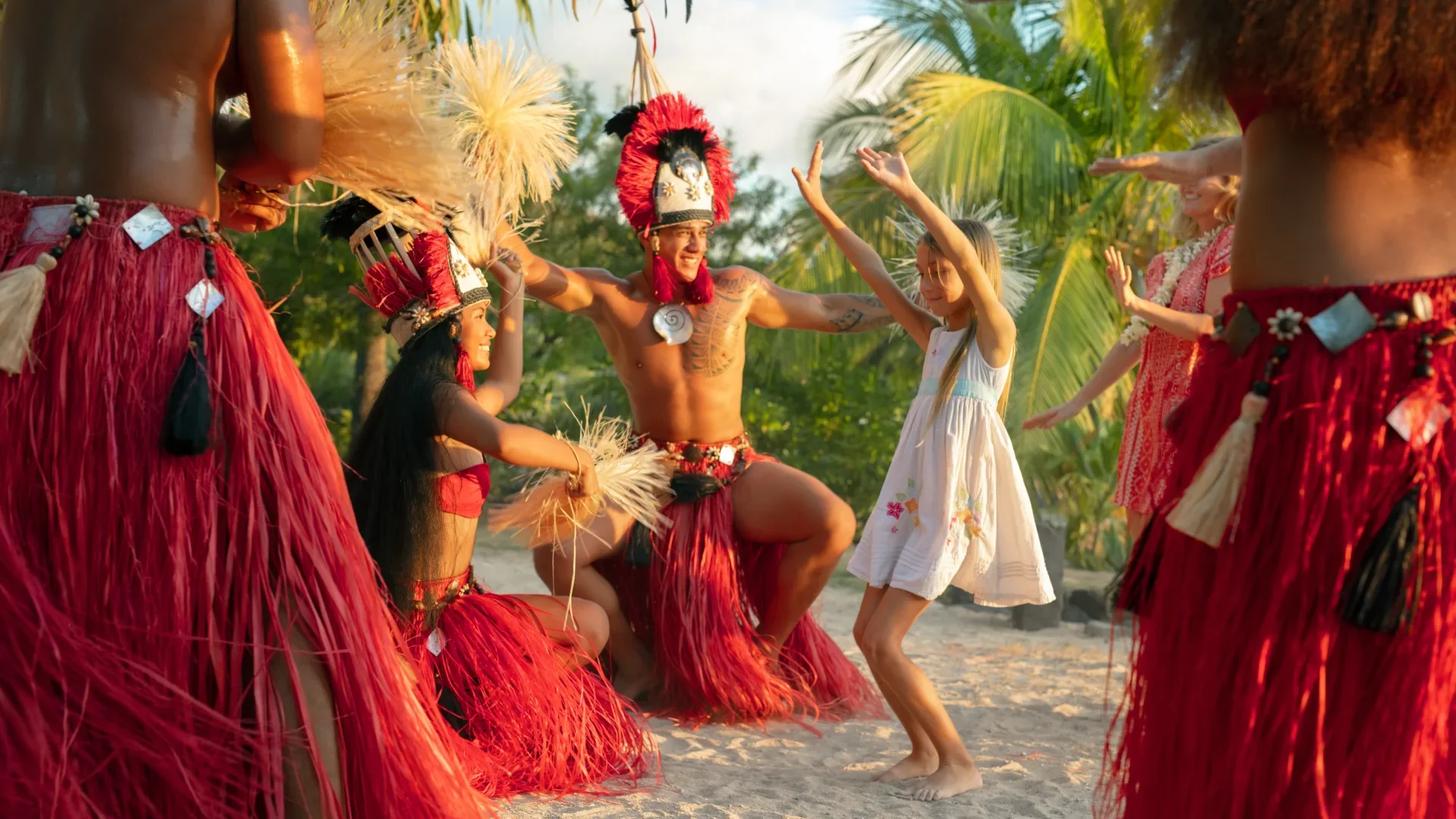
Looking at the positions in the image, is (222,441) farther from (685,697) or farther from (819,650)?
(819,650)

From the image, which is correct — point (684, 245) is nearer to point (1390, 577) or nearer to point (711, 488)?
point (711, 488)

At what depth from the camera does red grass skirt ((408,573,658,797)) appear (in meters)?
3.35

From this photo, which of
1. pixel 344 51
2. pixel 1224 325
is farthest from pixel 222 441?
pixel 1224 325

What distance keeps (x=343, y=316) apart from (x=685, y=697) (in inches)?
267

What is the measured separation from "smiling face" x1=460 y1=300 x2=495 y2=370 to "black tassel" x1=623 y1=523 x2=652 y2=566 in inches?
Result: 42.7

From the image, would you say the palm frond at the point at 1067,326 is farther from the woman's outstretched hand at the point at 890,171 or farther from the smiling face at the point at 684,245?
the woman's outstretched hand at the point at 890,171

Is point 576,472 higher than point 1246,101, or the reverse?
point 1246,101

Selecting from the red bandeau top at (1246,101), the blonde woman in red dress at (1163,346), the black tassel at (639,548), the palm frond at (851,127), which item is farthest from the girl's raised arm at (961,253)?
the palm frond at (851,127)

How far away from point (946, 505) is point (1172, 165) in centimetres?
155

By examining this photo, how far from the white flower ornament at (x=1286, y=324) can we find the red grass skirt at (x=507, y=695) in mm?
2202

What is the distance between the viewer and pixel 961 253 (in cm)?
349

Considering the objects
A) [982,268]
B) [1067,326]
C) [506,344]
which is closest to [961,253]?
[982,268]

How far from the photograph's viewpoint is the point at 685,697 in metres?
4.42

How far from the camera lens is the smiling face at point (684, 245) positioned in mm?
4668
